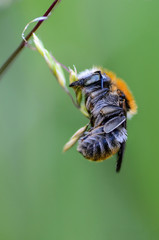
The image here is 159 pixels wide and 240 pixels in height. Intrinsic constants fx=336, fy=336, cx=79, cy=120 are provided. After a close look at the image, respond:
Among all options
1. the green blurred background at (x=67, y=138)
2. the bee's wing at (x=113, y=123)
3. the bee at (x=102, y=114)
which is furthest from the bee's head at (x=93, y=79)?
the green blurred background at (x=67, y=138)

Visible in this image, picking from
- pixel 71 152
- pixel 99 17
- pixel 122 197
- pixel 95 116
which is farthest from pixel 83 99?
pixel 99 17

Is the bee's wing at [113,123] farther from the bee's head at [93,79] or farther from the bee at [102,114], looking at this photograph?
the bee's head at [93,79]

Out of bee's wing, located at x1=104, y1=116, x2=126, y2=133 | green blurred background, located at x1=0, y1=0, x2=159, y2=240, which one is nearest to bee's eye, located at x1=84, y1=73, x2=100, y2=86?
bee's wing, located at x1=104, y1=116, x2=126, y2=133

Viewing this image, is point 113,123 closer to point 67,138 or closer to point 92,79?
point 92,79

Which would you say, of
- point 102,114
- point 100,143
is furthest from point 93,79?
point 100,143

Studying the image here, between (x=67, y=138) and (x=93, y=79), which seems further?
(x=67, y=138)

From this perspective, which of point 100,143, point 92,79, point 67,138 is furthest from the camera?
point 67,138

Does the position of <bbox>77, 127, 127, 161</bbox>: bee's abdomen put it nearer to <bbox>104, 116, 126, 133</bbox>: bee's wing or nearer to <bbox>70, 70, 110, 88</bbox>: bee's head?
<bbox>104, 116, 126, 133</bbox>: bee's wing

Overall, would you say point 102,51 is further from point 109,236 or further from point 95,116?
point 95,116
